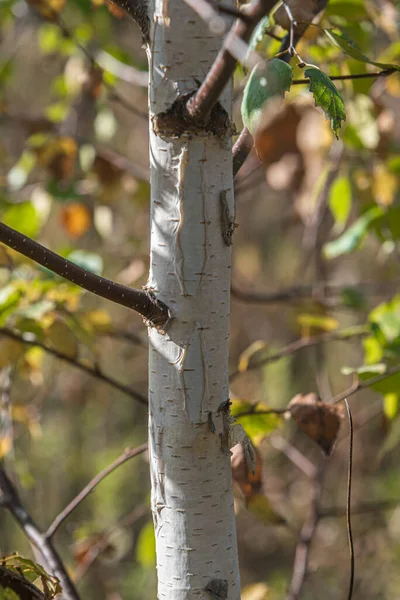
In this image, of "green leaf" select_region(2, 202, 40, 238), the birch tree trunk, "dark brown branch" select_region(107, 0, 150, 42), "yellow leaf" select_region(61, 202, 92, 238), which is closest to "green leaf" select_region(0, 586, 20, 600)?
the birch tree trunk

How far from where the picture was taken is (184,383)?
55 centimetres

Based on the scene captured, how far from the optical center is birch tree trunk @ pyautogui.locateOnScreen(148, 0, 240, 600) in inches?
20.3

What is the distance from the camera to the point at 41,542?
30.6 inches

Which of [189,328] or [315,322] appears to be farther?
[315,322]

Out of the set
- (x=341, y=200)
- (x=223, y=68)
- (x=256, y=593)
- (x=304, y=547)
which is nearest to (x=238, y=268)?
(x=341, y=200)

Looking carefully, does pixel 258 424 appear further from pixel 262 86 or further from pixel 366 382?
pixel 262 86

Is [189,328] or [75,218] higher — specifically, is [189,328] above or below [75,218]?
below

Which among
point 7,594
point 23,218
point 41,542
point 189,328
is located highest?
point 23,218

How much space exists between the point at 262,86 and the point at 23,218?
2.60ft

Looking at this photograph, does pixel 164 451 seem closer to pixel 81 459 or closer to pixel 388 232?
pixel 388 232

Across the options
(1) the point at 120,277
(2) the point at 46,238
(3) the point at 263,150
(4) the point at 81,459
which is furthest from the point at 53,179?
(4) the point at 81,459

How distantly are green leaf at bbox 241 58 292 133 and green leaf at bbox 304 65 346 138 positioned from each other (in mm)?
35

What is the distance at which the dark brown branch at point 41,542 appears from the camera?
76 cm

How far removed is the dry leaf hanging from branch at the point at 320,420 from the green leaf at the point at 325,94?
358mm
